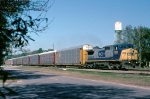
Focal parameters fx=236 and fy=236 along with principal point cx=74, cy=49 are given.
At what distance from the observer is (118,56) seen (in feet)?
108

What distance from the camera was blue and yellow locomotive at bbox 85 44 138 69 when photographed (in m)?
31.5

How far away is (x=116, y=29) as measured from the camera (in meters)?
99.9

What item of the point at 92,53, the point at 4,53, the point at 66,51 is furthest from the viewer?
the point at 66,51

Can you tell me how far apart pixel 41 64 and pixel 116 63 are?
106 ft

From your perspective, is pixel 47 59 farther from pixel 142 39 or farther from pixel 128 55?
pixel 142 39

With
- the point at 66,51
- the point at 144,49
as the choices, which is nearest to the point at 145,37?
the point at 144,49

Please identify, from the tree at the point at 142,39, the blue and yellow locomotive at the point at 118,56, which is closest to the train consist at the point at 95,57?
the blue and yellow locomotive at the point at 118,56

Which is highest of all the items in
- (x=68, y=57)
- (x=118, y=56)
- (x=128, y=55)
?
(x=68, y=57)

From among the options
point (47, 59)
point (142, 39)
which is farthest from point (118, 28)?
point (47, 59)

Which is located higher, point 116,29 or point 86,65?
point 116,29

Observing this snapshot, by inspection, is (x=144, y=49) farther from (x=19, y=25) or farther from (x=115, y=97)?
(x=19, y=25)

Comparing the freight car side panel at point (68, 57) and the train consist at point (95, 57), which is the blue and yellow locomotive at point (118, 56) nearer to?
the train consist at point (95, 57)

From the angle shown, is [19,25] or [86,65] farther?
[86,65]

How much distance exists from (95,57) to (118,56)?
649 cm
